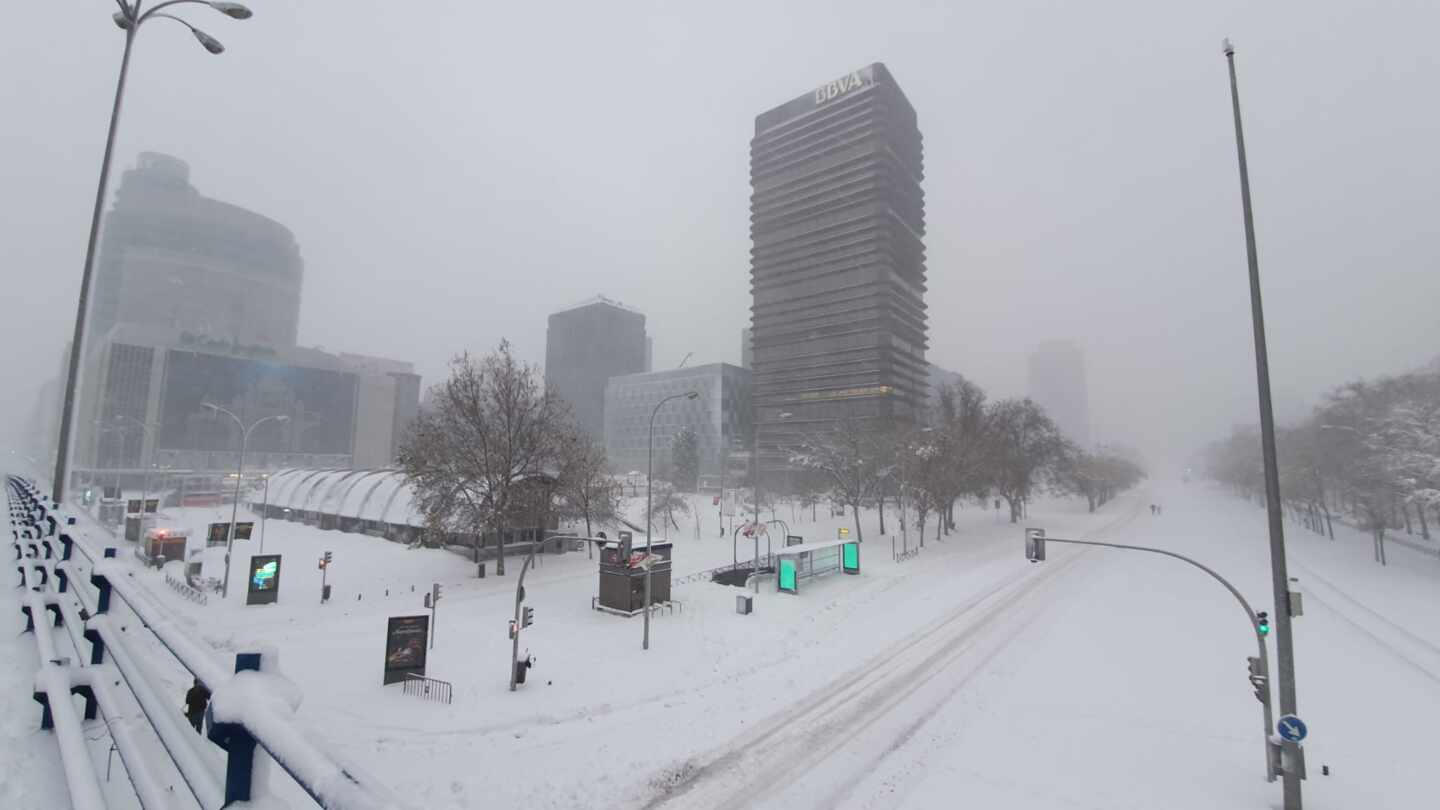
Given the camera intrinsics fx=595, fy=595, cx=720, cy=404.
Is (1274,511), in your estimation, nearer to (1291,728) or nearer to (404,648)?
(1291,728)

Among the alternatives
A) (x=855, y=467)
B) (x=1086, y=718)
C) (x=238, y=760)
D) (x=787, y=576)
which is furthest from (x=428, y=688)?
(x=855, y=467)

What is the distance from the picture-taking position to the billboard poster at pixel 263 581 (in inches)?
1137

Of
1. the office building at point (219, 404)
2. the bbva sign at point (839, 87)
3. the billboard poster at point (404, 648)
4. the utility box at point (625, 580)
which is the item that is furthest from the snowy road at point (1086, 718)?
the bbva sign at point (839, 87)

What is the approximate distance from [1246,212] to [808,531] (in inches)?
2004

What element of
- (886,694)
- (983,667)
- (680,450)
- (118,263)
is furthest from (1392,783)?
(118,263)

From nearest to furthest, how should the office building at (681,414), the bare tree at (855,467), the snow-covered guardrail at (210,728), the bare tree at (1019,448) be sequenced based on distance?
the snow-covered guardrail at (210,728) < the bare tree at (855,467) < the bare tree at (1019,448) < the office building at (681,414)

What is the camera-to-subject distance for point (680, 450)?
383ft

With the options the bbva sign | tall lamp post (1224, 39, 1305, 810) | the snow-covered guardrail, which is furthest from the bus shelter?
the bbva sign

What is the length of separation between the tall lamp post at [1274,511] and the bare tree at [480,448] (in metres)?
34.3

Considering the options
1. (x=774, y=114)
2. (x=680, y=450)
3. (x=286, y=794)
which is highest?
(x=774, y=114)

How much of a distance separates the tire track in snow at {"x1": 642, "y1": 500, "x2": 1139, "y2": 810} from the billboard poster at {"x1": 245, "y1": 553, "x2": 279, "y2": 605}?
2554 cm

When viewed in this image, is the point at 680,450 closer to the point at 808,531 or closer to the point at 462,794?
the point at 808,531

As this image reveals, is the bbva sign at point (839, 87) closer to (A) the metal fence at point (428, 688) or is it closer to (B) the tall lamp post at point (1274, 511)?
(B) the tall lamp post at point (1274, 511)

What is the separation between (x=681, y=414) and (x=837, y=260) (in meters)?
57.1
